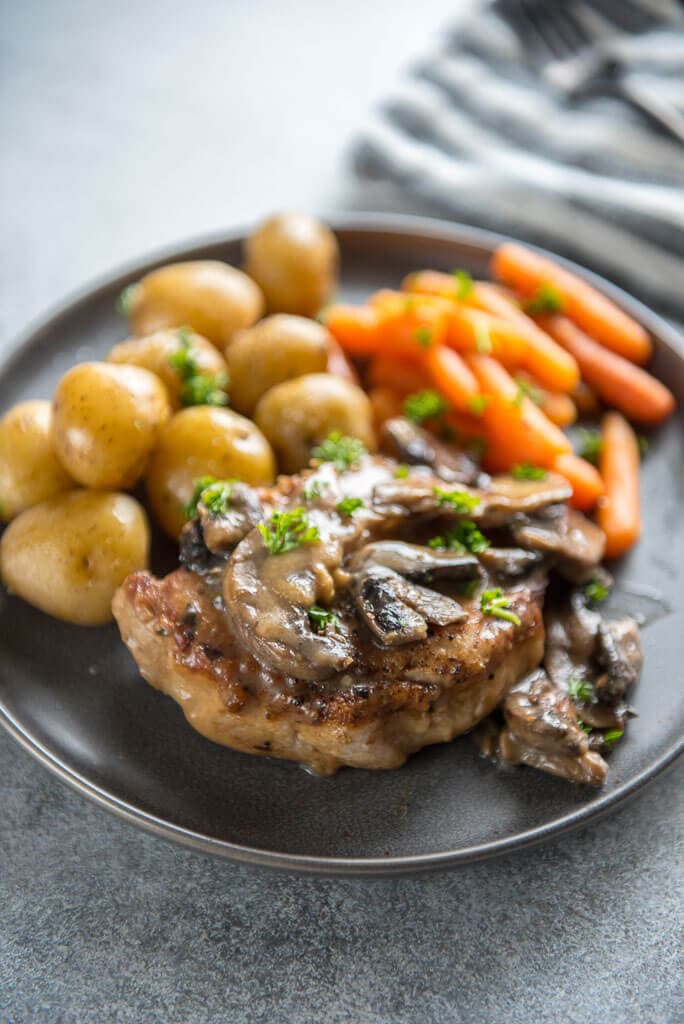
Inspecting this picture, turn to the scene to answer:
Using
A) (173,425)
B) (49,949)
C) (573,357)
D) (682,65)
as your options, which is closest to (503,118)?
(682,65)

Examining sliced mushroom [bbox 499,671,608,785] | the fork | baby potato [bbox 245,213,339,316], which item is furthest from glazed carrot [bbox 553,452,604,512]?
the fork

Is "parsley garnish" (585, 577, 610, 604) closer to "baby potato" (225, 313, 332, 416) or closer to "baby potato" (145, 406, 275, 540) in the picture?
"baby potato" (145, 406, 275, 540)

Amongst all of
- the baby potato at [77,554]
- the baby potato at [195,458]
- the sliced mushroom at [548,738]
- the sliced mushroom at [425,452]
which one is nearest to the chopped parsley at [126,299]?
the baby potato at [195,458]

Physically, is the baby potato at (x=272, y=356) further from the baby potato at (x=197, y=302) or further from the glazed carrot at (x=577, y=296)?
the glazed carrot at (x=577, y=296)

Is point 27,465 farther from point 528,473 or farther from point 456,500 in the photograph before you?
point 528,473

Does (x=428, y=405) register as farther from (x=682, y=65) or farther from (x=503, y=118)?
(x=682, y=65)
